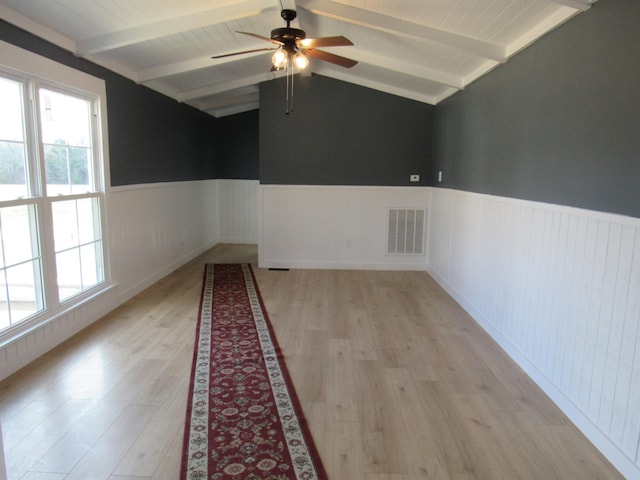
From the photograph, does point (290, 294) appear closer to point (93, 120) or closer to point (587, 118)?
point (93, 120)

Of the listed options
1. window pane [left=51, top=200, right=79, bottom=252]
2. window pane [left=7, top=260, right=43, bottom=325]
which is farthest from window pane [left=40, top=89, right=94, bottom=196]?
window pane [left=7, top=260, right=43, bottom=325]

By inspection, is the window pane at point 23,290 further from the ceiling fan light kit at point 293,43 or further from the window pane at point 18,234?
the ceiling fan light kit at point 293,43

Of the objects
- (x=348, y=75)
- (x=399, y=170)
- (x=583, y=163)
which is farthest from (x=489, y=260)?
(x=348, y=75)

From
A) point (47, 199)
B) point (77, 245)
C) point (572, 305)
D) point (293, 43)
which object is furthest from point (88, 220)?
point (572, 305)

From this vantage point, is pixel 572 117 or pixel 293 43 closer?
pixel 572 117

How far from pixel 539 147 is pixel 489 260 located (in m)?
1.23

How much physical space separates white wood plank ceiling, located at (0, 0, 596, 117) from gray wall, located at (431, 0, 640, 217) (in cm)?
17

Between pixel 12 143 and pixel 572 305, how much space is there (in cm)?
385

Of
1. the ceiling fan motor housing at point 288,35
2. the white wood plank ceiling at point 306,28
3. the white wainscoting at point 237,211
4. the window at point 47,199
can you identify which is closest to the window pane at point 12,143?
the window at point 47,199

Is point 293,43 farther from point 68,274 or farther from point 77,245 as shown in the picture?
point 68,274

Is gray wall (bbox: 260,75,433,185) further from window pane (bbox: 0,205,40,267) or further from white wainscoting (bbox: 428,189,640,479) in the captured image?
window pane (bbox: 0,205,40,267)

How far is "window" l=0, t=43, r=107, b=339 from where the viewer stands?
296 centimetres

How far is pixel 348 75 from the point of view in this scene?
588 cm

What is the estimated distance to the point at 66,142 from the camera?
363cm
